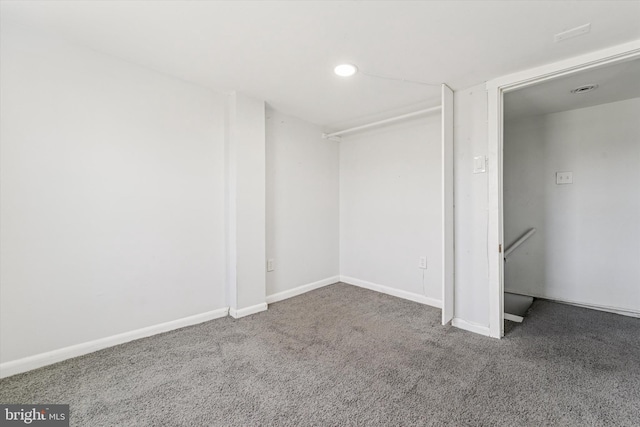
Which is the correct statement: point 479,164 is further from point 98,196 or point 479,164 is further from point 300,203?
point 98,196

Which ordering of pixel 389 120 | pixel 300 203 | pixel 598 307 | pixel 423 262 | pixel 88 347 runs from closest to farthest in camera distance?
pixel 88 347, pixel 598 307, pixel 389 120, pixel 423 262, pixel 300 203

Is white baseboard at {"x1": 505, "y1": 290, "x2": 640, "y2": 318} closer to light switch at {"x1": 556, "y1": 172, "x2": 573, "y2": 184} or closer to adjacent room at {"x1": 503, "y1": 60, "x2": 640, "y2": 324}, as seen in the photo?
adjacent room at {"x1": 503, "y1": 60, "x2": 640, "y2": 324}

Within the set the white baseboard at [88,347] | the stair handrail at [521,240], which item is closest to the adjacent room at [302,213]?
the white baseboard at [88,347]

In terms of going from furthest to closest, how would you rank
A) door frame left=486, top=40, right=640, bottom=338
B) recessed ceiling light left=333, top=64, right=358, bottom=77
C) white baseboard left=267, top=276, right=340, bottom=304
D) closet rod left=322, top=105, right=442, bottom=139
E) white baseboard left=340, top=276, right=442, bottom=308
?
white baseboard left=267, top=276, right=340, bottom=304, white baseboard left=340, top=276, right=442, bottom=308, closet rod left=322, top=105, right=442, bottom=139, door frame left=486, top=40, right=640, bottom=338, recessed ceiling light left=333, top=64, right=358, bottom=77

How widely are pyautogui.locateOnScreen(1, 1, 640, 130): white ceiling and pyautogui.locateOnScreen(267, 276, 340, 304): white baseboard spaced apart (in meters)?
2.22

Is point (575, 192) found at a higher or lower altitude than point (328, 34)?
lower

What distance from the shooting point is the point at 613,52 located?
1.82 meters

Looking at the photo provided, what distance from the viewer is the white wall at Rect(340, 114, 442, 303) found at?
3068 mm

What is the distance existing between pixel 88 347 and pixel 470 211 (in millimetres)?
3174

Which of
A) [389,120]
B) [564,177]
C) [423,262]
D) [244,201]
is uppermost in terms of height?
[389,120]

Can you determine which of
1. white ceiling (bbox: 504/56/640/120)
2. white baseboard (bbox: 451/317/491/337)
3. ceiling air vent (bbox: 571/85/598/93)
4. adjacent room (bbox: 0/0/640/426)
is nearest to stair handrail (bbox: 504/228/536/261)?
adjacent room (bbox: 0/0/640/426)

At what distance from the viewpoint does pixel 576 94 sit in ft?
8.43

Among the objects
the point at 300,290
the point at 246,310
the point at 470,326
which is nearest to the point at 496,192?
the point at 470,326

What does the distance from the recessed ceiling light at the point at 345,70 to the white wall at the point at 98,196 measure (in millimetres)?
1198
